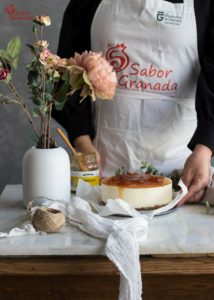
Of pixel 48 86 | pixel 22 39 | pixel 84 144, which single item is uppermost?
pixel 48 86

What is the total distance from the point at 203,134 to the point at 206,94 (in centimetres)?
12

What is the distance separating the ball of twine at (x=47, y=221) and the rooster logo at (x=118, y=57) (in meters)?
0.60

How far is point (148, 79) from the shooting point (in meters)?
1.47

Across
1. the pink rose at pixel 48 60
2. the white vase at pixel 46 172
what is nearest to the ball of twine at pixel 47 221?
the white vase at pixel 46 172

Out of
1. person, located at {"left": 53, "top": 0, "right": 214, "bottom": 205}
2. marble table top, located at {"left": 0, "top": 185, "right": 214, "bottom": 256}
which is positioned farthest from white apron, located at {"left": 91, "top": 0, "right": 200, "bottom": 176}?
marble table top, located at {"left": 0, "top": 185, "right": 214, "bottom": 256}

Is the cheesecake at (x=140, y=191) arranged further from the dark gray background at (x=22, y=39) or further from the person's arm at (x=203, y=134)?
the dark gray background at (x=22, y=39)

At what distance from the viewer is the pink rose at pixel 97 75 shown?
1.07 metres

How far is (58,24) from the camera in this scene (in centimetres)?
238

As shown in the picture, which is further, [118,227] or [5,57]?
[5,57]

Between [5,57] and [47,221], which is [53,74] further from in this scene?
[47,221]

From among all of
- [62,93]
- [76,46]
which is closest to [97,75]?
[62,93]

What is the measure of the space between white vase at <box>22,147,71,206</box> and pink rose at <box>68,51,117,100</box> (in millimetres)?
148

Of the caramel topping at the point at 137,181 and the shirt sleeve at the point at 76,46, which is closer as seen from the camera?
the caramel topping at the point at 137,181

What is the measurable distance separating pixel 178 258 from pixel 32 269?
22 centimetres
